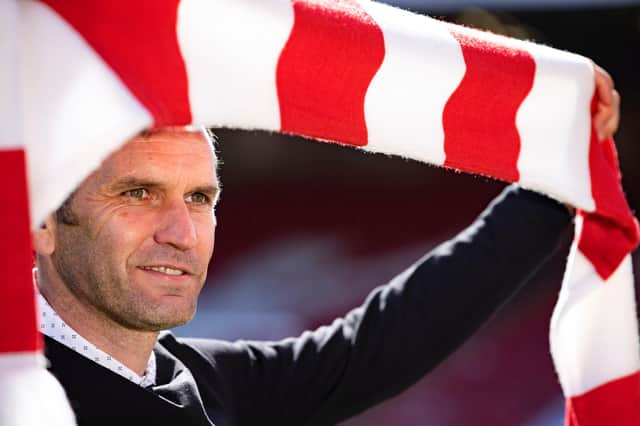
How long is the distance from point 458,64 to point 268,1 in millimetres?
303

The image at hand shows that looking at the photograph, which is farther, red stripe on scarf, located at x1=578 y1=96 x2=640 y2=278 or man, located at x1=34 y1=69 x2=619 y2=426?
red stripe on scarf, located at x1=578 y1=96 x2=640 y2=278

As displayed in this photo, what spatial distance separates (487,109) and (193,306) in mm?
423

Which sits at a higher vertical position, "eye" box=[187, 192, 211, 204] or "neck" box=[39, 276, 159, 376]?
"eye" box=[187, 192, 211, 204]

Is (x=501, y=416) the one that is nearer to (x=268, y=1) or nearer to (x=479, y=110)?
(x=479, y=110)

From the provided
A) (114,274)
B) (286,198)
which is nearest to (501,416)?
(286,198)

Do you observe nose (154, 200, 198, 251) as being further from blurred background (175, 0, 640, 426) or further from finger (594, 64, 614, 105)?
blurred background (175, 0, 640, 426)

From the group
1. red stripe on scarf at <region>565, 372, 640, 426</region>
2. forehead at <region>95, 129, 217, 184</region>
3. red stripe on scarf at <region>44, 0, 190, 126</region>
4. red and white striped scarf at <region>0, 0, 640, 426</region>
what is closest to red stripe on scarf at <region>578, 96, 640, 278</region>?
red and white striped scarf at <region>0, 0, 640, 426</region>

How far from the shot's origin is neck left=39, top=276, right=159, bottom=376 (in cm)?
128

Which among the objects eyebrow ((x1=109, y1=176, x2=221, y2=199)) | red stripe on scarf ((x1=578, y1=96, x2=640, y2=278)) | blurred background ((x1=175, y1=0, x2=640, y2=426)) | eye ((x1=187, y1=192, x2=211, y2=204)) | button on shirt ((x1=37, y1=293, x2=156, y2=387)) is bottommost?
blurred background ((x1=175, y1=0, x2=640, y2=426))

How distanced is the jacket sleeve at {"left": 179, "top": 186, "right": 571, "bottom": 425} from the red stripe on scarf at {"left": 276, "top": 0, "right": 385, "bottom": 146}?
49 centimetres

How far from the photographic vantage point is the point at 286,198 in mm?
3432

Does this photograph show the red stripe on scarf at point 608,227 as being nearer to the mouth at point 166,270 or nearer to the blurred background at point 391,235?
the mouth at point 166,270

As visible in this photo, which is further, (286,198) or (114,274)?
(286,198)

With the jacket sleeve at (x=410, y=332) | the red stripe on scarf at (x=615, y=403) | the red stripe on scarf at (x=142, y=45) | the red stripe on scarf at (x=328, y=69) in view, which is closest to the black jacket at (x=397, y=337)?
the jacket sleeve at (x=410, y=332)
